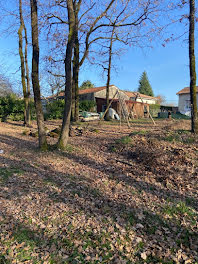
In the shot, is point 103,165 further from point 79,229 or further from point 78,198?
point 79,229

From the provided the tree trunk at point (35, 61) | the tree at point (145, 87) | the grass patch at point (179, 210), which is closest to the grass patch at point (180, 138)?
the grass patch at point (179, 210)

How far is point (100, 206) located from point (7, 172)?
107 inches

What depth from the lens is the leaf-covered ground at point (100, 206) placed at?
2.73 metres

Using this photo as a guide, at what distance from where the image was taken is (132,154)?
679cm

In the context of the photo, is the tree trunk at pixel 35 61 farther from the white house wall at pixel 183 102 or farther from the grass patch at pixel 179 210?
the white house wall at pixel 183 102

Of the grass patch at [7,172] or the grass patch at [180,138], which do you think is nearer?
the grass patch at [7,172]

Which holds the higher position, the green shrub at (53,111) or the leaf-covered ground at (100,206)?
the green shrub at (53,111)

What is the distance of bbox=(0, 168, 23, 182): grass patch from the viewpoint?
459 cm

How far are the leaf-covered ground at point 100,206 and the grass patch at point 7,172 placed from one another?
2 cm

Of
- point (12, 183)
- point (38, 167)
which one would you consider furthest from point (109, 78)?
point (12, 183)

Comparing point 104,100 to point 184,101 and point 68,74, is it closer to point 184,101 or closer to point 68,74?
point 184,101

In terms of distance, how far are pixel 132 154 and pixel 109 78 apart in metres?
12.4

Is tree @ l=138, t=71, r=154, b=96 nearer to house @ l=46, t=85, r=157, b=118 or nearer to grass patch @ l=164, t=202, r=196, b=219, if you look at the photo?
house @ l=46, t=85, r=157, b=118

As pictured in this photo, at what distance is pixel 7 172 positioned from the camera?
4941 mm
